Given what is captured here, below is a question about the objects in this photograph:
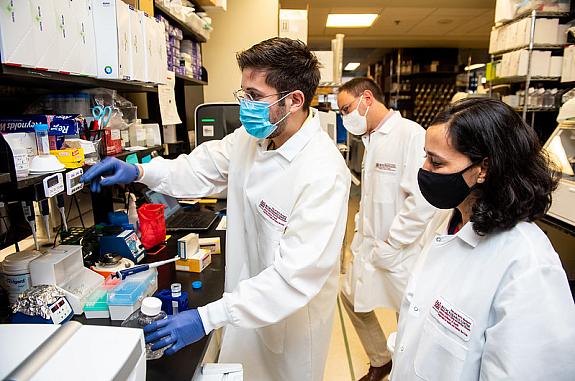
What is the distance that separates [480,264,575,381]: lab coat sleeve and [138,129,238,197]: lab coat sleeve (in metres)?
1.17

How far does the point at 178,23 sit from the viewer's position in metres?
2.34

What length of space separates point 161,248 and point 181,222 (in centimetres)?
41

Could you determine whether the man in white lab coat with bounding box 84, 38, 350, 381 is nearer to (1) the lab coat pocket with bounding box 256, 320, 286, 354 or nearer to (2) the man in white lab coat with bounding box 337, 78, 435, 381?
(1) the lab coat pocket with bounding box 256, 320, 286, 354

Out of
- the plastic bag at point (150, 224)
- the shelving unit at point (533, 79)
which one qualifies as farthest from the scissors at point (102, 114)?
the shelving unit at point (533, 79)

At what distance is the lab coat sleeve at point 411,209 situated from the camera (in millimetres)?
2066

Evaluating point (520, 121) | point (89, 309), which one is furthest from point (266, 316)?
point (520, 121)

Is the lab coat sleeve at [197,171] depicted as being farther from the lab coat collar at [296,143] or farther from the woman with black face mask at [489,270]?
the woman with black face mask at [489,270]

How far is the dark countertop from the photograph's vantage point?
98cm

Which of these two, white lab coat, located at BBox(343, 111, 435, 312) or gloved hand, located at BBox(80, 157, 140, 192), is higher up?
gloved hand, located at BBox(80, 157, 140, 192)

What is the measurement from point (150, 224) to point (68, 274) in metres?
0.56

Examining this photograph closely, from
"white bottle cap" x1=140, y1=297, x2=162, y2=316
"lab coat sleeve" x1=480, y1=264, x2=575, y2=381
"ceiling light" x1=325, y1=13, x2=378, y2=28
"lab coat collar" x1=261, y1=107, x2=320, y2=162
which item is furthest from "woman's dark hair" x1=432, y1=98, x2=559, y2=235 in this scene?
"ceiling light" x1=325, y1=13, x2=378, y2=28

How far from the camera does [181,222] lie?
2168mm

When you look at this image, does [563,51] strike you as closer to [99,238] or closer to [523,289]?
[523,289]

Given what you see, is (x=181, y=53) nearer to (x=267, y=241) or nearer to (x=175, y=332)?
(x=267, y=241)
